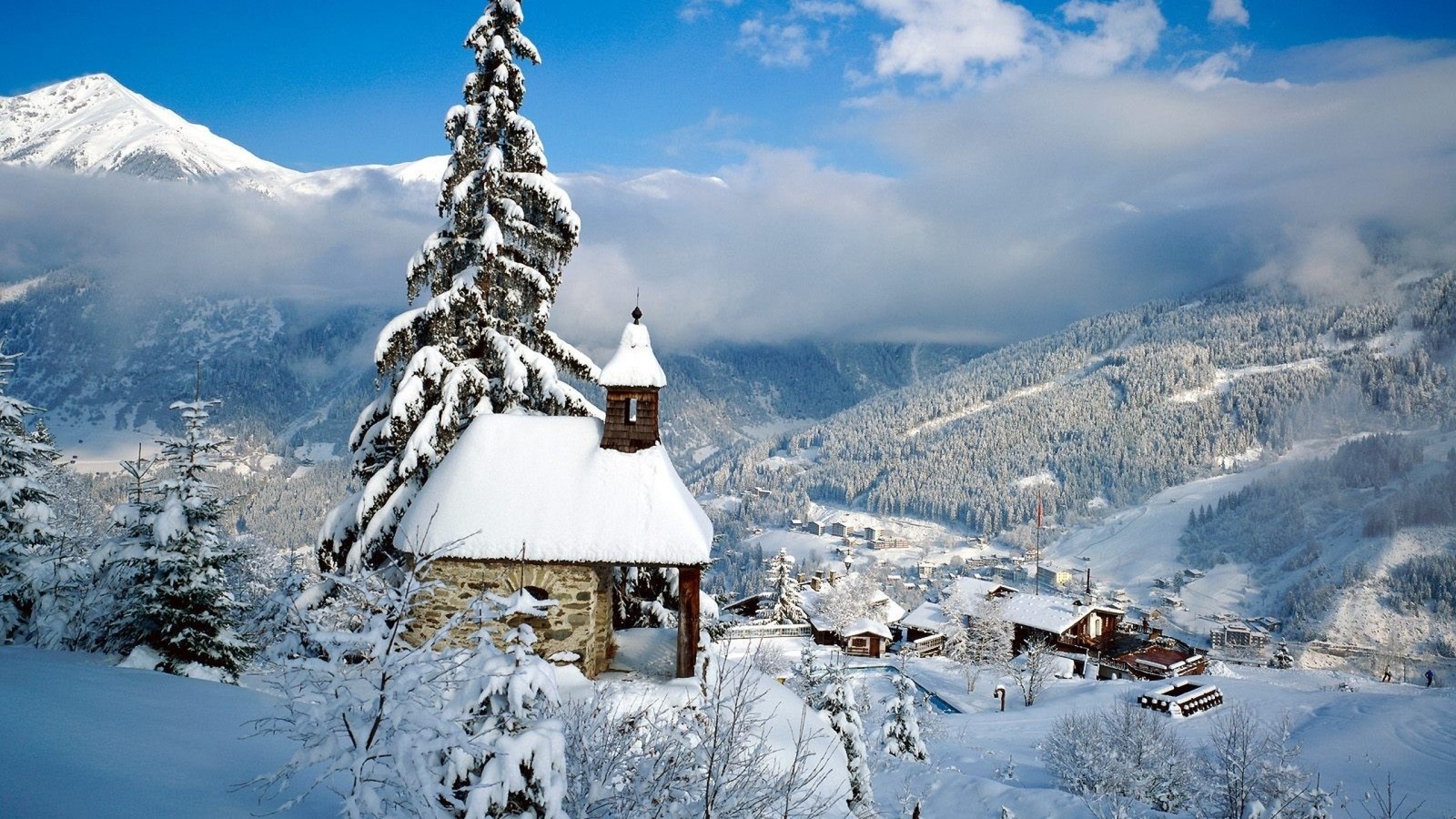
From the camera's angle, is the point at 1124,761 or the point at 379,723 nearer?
the point at 379,723

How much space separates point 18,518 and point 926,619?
214 feet

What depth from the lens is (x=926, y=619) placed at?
68.1 m

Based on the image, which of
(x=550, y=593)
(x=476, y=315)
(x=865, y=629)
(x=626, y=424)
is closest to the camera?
(x=550, y=593)

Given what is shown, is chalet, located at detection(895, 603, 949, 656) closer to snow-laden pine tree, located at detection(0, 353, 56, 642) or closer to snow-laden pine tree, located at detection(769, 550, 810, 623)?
snow-laden pine tree, located at detection(769, 550, 810, 623)

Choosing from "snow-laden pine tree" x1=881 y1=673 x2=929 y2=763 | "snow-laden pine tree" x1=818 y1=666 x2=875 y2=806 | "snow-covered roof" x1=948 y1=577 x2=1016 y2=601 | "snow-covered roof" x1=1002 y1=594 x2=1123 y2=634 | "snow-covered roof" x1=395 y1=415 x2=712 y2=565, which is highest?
"snow-covered roof" x1=395 y1=415 x2=712 y2=565

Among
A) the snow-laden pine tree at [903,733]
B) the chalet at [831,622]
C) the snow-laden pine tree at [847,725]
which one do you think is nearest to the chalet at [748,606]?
the chalet at [831,622]

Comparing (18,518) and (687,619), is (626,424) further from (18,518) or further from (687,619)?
(18,518)

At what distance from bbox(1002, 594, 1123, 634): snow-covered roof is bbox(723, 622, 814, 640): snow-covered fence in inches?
833

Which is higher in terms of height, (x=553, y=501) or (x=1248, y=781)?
(x=553, y=501)

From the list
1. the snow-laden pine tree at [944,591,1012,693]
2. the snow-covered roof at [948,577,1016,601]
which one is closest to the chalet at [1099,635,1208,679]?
the snow-laden pine tree at [944,591,1012,693]

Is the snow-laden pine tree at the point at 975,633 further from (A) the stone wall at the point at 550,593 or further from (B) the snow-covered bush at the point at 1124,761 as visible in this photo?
(A) the stone wall at the point at 550,593

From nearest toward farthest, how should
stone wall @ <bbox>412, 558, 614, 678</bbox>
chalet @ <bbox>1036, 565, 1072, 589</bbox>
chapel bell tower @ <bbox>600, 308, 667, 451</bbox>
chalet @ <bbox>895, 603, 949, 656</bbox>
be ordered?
stone wall @ <bbox>412, 558, 614, 678</bbox> → chapel bell tower @ <bbox>600, 308, 667, 451</bbox> → chalet @ <bbox>895, 603, 949, 656</bbox> → chalet @ <bbox>1036, 565, 1072, 589</bbox>

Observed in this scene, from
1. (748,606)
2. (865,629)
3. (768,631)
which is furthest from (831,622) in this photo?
(748,606)

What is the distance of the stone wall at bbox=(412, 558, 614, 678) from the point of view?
13359mm
